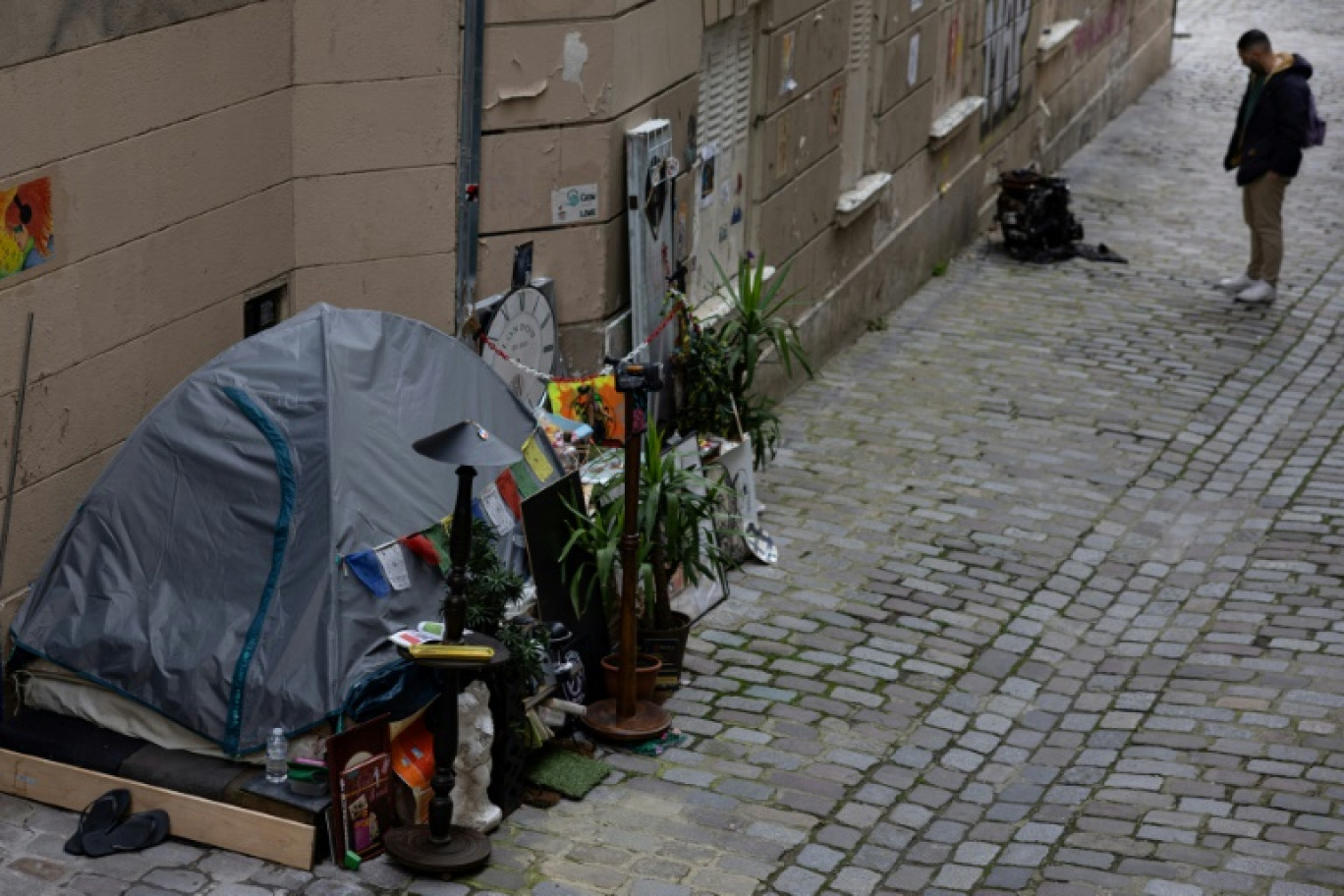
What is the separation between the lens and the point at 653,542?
8.95 m

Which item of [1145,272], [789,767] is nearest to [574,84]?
[789,767]

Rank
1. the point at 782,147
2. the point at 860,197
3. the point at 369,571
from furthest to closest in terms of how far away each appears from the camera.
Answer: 1. the point at 860,197
2. the point at 782,147
3. the point at 369,571

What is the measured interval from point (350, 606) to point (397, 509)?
1.69 ft

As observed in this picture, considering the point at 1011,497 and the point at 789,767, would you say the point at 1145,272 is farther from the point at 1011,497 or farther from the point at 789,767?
the point at 789,767

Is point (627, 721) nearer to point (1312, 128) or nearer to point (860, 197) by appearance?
point (860, 197)

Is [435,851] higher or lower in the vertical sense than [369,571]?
lower

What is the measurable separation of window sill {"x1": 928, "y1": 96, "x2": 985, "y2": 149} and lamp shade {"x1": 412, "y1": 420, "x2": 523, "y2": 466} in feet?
30.3

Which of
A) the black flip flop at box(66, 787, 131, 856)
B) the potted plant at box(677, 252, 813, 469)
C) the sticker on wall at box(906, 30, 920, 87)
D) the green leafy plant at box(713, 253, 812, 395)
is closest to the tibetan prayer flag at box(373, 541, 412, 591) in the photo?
the black flip flop at box(66, 787, 131, 856)

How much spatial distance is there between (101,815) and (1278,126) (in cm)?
1127

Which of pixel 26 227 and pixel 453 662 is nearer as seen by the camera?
pixel 453 662

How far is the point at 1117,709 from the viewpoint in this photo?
9.28 m

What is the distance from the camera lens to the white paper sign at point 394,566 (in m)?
7.97

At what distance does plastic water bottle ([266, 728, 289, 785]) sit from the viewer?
7539 millimetres

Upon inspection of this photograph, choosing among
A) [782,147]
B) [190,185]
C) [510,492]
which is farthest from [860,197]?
[190,185]
